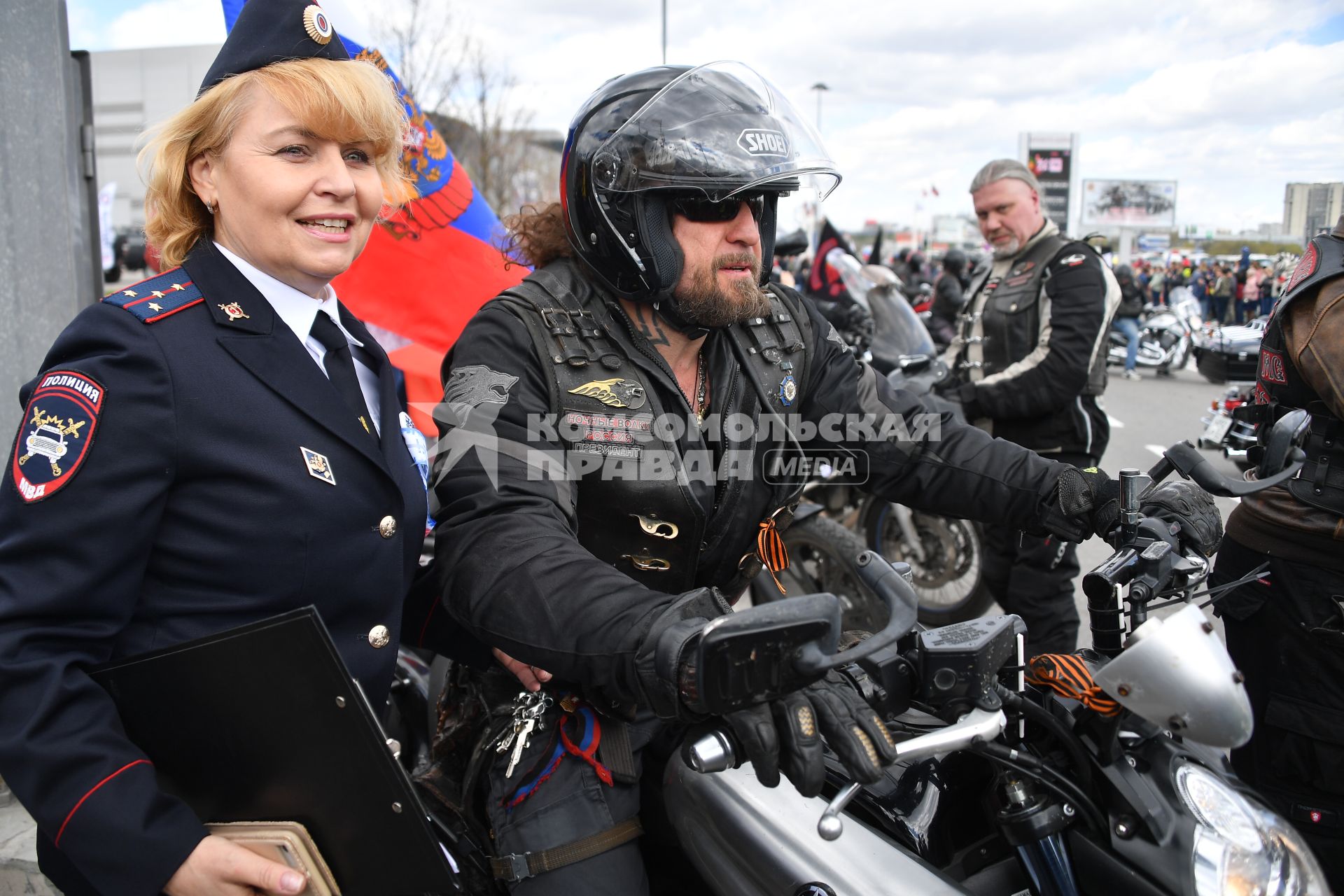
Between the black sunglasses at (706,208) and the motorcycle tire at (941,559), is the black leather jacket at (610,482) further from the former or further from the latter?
the motorcycle tire at (941,559)

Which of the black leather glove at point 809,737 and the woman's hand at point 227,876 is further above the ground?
the black leather glove at point 809,737

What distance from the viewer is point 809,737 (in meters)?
1.19

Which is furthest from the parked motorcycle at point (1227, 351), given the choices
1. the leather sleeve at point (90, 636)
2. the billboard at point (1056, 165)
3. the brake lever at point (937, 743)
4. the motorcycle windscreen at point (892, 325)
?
the billboard at point (1056, 165)

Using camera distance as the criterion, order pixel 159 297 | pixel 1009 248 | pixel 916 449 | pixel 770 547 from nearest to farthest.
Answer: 1. pixel 159 297
2. pixel 770 547
3. pixel 916 449
4. pixel 1009 248

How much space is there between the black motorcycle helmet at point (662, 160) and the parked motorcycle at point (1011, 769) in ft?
3.03

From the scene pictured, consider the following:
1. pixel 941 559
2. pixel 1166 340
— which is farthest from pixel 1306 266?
pixel 1166 340

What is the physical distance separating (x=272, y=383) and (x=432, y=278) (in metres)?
2.81

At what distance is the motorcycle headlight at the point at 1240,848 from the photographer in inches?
50.1

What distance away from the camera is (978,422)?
4730 millimetres

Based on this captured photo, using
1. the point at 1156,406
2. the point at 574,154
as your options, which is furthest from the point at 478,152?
the point at 574,154

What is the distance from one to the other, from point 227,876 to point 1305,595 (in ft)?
7.83

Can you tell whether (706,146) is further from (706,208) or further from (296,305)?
(296,305)

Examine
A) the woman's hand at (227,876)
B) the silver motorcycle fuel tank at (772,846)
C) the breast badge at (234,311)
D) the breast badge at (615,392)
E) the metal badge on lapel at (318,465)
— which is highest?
the breast badge at (234,311)

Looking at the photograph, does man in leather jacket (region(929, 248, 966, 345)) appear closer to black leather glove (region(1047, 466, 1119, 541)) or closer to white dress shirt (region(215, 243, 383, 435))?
black leather glove (region(1047, 466, 1119, 541))
